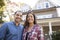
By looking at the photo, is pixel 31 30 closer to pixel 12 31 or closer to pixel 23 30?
pixel 23 30

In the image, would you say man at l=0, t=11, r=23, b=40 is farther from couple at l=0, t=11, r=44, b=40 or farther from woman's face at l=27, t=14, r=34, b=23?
woman's face at l=27, t=14, r=34, b=23

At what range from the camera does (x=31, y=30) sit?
161 inches

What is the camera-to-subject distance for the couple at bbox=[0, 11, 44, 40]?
13.3ft

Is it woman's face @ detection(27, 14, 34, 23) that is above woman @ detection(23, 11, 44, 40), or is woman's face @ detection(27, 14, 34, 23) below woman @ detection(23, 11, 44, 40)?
above

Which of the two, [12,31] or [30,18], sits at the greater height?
[30,18]

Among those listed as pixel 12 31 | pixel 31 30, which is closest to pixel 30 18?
pixel 31 30

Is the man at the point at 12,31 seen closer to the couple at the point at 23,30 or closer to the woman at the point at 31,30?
the couple at the point at 23,30

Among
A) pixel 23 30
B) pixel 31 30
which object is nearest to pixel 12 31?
pixel 23 30

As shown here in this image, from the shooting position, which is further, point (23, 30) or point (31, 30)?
point (23, 30)

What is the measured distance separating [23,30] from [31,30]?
0.72 feet

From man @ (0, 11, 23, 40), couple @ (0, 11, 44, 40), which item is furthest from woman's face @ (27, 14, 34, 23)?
man @ (0, 11, 23, 40)

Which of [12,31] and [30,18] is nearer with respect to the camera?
[30,18]

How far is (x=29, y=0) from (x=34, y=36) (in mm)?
37730

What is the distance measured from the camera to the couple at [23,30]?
4.07m
